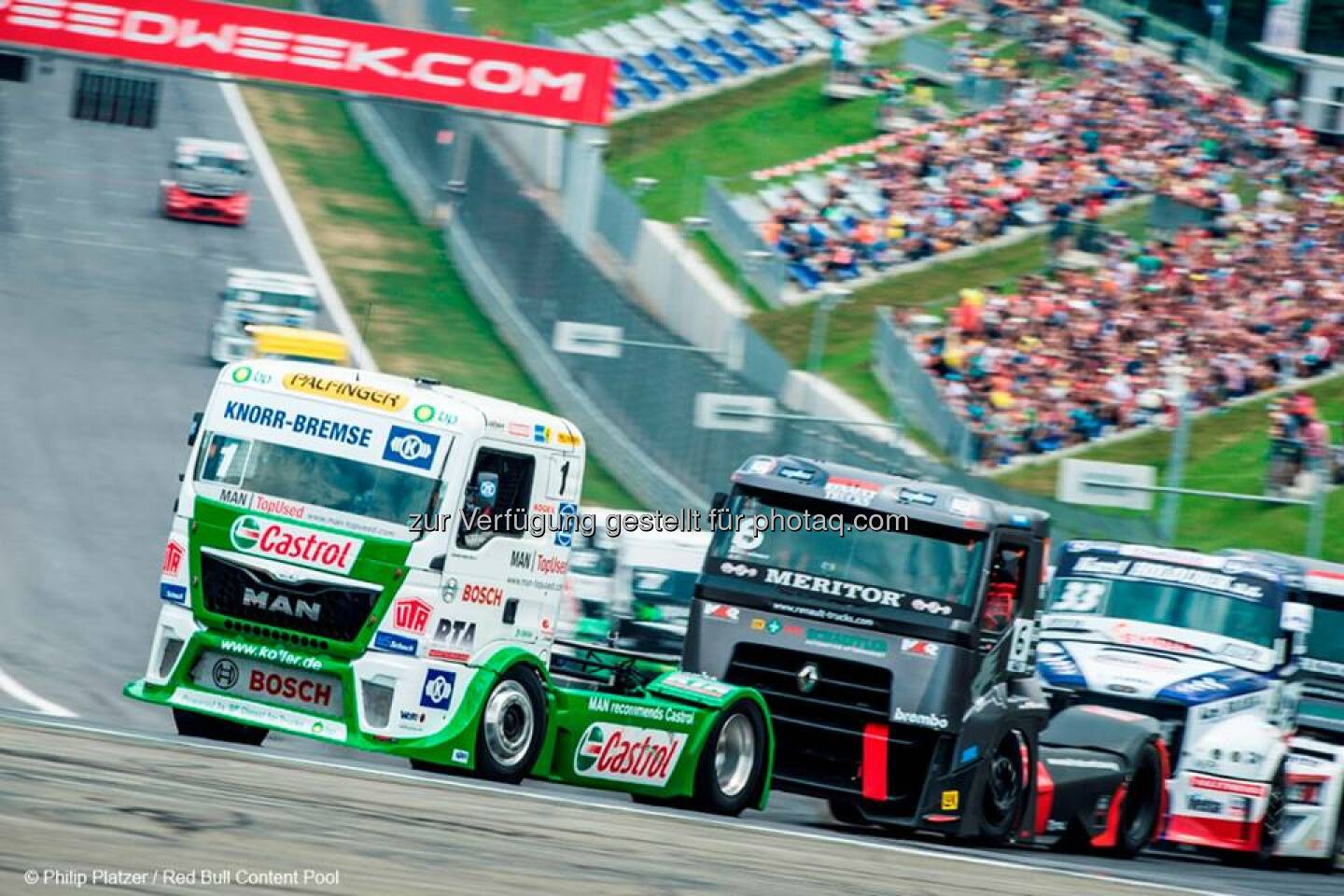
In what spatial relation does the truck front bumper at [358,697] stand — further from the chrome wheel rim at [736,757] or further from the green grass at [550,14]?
the green grass at [550,14]

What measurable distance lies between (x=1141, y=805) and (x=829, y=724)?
135 inches

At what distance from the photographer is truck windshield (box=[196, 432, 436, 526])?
12.5 meters

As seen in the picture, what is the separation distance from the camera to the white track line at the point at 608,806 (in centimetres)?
1138

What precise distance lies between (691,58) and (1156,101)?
11.1 metres

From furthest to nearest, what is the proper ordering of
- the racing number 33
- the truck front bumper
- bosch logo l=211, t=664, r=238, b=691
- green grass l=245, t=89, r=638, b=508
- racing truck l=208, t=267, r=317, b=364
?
1. green grass l=245, t=89, r=638, b=508
2. racing truck l=208, t=267, r=317, b=364
3. the racing number 33
4. bosch logo l=211, t=664, r=238, b=691
5. the truck front bumper

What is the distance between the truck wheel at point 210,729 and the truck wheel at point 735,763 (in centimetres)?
278

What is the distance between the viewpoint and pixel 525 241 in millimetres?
34000

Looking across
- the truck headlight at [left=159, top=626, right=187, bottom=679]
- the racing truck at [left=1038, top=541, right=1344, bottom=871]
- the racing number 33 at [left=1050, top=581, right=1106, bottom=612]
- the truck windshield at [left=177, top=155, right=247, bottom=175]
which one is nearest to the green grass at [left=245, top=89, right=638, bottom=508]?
the truck windshield at [left=177, top=155, right=247, bottom=175]

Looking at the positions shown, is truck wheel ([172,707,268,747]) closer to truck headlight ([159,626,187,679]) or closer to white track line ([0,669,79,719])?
truck headlight ([159,626,187,679])

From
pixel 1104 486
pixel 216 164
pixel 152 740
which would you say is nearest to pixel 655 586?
pixel 1104 486

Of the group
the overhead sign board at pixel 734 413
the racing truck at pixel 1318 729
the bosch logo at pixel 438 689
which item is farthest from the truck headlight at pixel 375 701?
the overhead sign board at pixel 734 413

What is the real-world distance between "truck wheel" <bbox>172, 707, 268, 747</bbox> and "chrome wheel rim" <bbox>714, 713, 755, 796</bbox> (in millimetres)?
2843

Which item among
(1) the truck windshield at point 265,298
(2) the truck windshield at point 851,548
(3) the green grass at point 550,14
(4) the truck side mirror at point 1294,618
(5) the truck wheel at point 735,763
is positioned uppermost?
(3) the green grass at point 550,14

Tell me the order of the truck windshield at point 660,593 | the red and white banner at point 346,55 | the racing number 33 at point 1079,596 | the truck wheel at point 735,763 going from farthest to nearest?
the red and white banner at point 346,55 → the truck windshield at point 660,593 → the racing number 33 at point 1079,596 → the truck wheel at point 735,763
